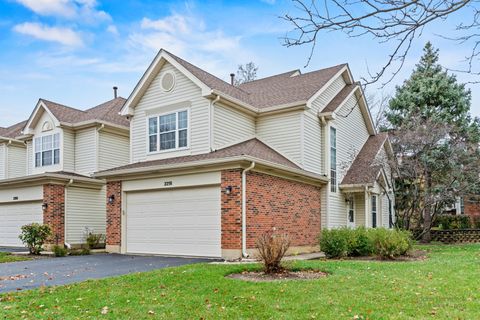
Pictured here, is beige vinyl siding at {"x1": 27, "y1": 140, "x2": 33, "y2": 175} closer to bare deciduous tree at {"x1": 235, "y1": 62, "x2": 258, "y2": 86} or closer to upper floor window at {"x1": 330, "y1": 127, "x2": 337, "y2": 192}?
upper floor window at {"x1": 330, "y1": 127, "x2": 337, "y2": 192}

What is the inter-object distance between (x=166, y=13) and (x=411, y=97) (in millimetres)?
19484

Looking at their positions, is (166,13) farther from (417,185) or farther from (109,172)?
(417,185)

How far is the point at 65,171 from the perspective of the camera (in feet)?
66.8

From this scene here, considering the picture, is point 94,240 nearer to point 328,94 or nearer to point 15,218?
point 15,218

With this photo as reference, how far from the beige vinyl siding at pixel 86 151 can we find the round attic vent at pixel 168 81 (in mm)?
5247

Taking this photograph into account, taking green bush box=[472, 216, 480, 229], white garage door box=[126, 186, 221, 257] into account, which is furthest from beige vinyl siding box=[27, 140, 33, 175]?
green bush box=[472, 216, 480, 229]

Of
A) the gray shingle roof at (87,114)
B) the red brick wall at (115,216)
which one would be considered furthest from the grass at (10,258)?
the gray shingle roof at (87,114)

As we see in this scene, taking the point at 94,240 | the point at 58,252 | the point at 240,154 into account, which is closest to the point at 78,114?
the point at 94,240

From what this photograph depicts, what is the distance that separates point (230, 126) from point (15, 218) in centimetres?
1133

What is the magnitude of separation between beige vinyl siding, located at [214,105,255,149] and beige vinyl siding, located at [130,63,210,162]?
478mm

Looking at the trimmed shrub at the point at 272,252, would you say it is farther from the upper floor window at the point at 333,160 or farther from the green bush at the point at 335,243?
the upper floor window at the point at 333,160

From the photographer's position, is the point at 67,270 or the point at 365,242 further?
the point at 365,242

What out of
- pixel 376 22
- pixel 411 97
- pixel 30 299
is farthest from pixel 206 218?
pixel 411 97

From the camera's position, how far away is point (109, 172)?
1617cm
